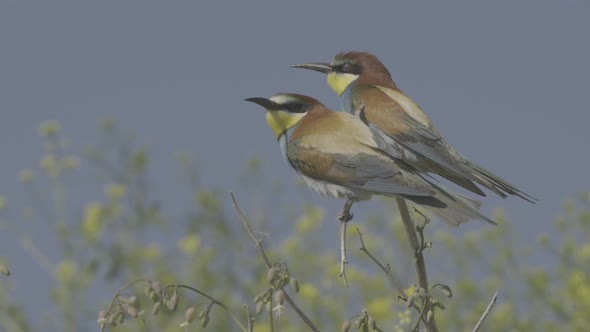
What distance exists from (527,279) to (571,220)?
35 cm

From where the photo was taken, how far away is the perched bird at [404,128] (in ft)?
9.30

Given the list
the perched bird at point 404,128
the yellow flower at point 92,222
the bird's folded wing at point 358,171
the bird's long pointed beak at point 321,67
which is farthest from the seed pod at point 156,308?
the yellow flower at point 92,222

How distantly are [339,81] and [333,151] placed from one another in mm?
475

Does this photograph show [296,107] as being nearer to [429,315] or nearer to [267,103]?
[267,103]

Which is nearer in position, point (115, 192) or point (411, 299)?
point (411, 299)

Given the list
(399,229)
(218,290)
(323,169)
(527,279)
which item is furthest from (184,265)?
(323,169)

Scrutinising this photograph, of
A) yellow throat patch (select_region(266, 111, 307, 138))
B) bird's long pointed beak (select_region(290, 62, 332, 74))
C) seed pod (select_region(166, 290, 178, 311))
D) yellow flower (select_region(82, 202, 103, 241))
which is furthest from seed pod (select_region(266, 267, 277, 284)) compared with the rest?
yellow flower (select_region(82, 202, 103, 241))

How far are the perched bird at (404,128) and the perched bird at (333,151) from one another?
61mm

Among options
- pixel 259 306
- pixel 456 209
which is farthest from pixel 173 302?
pixel 456 209

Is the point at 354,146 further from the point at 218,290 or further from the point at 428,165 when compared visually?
the point at 218,290

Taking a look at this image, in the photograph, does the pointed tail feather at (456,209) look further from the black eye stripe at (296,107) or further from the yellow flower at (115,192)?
the yellow flower at (115,192)

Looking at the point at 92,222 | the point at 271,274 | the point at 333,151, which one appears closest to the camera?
the point at 271,274

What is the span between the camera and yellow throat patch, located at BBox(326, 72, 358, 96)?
3355mm

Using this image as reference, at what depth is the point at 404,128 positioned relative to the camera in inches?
119
